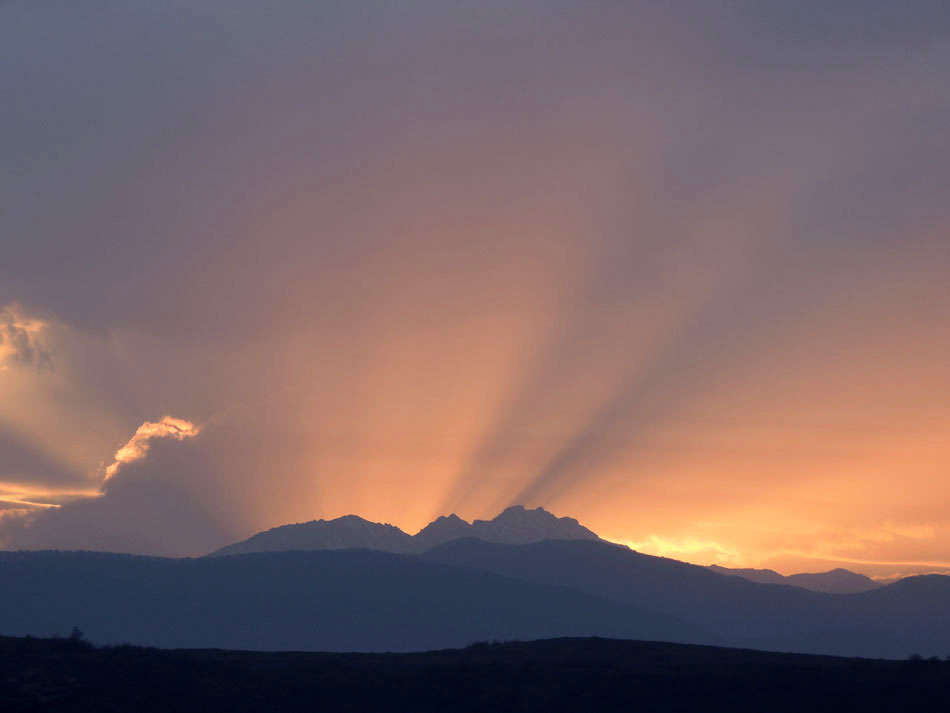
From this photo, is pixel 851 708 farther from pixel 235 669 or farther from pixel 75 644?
pixel 75 644

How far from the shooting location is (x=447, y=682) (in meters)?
47.9

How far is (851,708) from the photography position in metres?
44.5

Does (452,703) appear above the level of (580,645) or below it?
below

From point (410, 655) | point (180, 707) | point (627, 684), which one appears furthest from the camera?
point (410, 655)

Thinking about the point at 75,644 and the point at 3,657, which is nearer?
the point at 3,657

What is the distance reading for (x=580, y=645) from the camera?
56469 millimetres

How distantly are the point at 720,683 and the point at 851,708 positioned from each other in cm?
571

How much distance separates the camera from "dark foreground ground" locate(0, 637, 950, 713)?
146ft

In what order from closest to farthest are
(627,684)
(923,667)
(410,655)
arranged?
(627,684) → (923,667) → (410,655)

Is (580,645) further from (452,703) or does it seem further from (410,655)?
(452,703)

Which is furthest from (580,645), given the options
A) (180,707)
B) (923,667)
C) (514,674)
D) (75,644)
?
(75,644)

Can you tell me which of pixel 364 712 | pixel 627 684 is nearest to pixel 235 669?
pixel 364 712

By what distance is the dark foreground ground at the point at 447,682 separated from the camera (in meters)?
44.4

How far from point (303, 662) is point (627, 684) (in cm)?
1604
